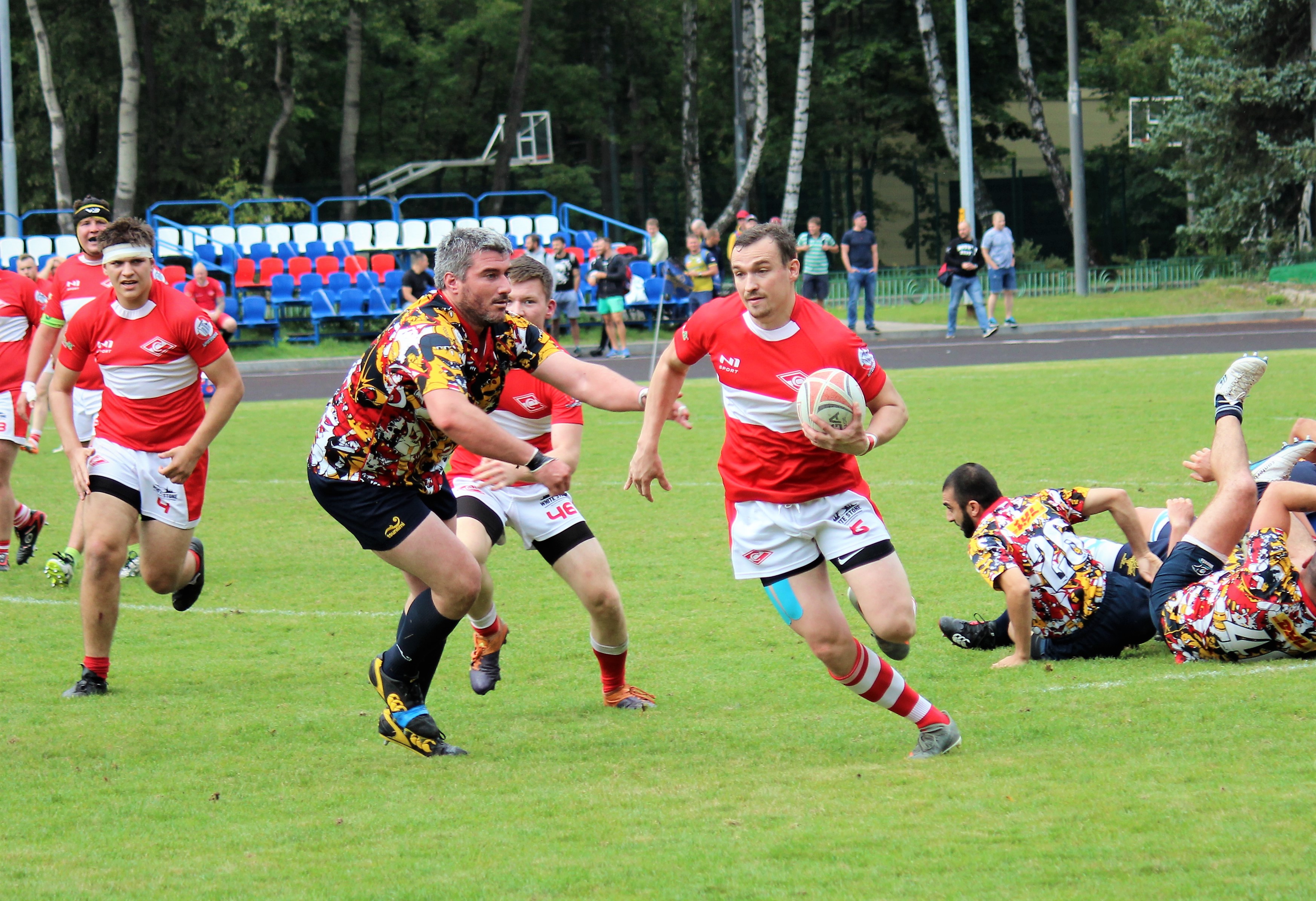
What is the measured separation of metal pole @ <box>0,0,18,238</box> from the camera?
2777 cm

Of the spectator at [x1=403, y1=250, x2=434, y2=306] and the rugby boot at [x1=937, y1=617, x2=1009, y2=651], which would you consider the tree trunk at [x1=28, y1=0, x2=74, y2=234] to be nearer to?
the spectator at [x1=403, y1=250, x2=434, y2=306]

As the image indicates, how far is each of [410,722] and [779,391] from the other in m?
1.94

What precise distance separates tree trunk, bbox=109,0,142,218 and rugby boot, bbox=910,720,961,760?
31.0 m

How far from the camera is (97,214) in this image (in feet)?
26.3

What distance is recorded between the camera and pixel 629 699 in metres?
6.36

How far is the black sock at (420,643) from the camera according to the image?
562 centimetres

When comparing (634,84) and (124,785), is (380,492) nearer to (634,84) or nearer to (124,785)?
(124,785)

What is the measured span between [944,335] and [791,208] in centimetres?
1265

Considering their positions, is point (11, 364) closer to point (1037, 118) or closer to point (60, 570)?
point (60, 570)

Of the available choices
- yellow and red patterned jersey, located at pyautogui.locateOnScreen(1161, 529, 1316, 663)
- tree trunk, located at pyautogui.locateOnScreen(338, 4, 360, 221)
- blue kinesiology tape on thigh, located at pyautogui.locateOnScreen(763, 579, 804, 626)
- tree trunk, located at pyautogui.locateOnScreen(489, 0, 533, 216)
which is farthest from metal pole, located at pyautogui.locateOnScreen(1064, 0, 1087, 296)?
blue kinesiology tape on thigh, located at pyautogui.locateOnScreen(763, 579, 804, 626)

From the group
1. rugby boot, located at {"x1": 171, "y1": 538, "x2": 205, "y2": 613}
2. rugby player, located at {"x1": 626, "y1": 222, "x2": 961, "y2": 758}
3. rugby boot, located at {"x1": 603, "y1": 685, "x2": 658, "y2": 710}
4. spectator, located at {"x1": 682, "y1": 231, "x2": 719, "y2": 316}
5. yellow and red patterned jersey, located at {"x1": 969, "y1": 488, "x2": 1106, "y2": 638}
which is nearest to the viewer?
rugby player, located at {"x1": 626, "y1": 222, "x2": 961, "y2": 758}

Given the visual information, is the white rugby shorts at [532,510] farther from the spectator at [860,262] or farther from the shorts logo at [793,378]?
the spectator at [860,262]

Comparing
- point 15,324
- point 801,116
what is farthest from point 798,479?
point 801,116

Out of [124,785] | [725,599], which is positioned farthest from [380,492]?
[725,599]
